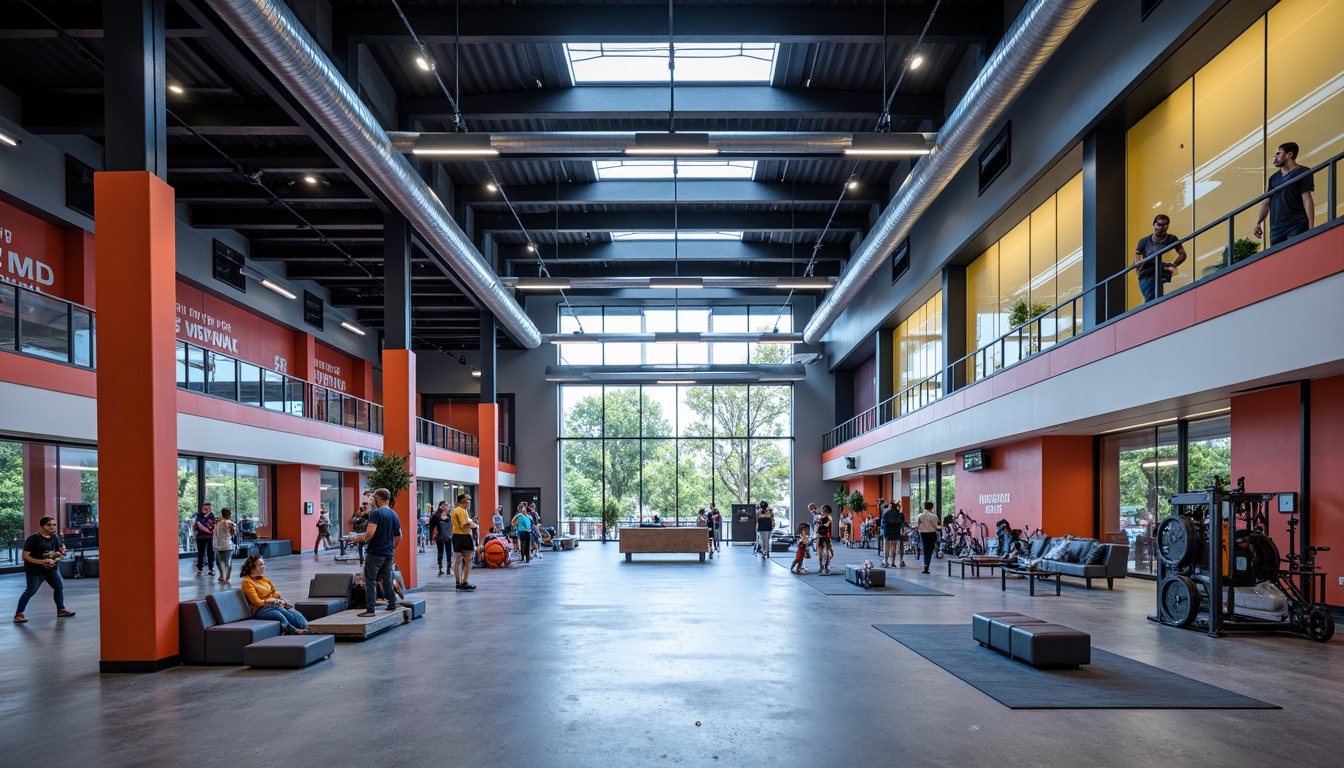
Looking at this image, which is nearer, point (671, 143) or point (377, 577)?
point (377, 577)

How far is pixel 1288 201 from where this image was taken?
8.48 m

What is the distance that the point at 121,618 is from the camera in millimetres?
7352

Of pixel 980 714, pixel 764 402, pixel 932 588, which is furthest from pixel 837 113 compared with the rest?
pixel 764 402

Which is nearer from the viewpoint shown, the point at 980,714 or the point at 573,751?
the point at 573,751

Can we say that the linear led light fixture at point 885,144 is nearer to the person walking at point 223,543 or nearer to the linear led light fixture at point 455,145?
the linear led light fixture at point 455,145

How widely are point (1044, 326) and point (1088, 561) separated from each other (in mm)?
4692

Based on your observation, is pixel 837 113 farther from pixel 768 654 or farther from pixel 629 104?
pixel 768 654

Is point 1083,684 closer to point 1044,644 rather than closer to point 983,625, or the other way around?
point 1044,644

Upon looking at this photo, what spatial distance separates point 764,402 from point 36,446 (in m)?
24.2

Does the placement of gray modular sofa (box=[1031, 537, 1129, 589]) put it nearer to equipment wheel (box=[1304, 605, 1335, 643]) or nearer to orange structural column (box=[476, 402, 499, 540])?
equipment wheel (box=[1304, 605, 1335, 643])

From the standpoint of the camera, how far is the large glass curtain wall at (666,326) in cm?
3288

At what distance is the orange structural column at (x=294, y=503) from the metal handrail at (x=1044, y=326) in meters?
16.6

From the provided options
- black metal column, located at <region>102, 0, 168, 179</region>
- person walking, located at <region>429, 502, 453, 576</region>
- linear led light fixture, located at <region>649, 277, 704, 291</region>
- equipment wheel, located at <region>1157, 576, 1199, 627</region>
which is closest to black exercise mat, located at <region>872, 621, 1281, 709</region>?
equipment wheel, located at <region>1157, 576, 1199, 627</region>

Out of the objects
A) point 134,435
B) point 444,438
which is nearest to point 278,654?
point 134,435
